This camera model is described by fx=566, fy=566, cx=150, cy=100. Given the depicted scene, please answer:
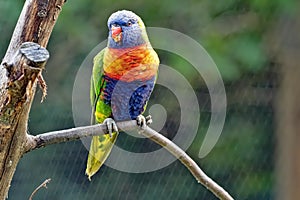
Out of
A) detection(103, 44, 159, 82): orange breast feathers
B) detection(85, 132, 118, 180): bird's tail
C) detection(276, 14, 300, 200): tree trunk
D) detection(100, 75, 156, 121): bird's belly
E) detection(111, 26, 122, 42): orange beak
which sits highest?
detection(276, 14, 300, 200): tree trunk

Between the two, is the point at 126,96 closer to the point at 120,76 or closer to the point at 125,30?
the point at 120,76

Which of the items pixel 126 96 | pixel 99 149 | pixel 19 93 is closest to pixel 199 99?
pixel 126 96

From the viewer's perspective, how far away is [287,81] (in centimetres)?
198

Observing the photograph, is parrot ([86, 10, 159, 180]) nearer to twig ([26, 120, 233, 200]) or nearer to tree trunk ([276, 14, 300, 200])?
twig ([26, 120, 233, 200])

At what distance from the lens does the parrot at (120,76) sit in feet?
3.37

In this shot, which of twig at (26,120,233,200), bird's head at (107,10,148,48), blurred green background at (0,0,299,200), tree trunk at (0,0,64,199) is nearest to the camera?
tree trunk at (0,0,64,199)

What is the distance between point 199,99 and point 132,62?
932 millimetres

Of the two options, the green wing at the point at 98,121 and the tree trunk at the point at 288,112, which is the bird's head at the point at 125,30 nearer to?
the green wing at the point at 98,121

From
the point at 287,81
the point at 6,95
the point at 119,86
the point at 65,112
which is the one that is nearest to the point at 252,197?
the point at 287,81

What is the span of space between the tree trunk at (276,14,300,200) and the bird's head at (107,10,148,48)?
3.34 feet

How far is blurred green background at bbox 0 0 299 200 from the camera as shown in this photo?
193 centimetres

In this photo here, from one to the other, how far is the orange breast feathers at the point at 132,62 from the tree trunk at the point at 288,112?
1.02 metres

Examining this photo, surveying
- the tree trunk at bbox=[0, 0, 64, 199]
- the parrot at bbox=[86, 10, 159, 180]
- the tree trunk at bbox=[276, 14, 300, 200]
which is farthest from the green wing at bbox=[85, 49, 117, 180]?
the tree trunk at bbox=[276, 14, 300, 200]

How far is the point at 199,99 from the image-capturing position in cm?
196
